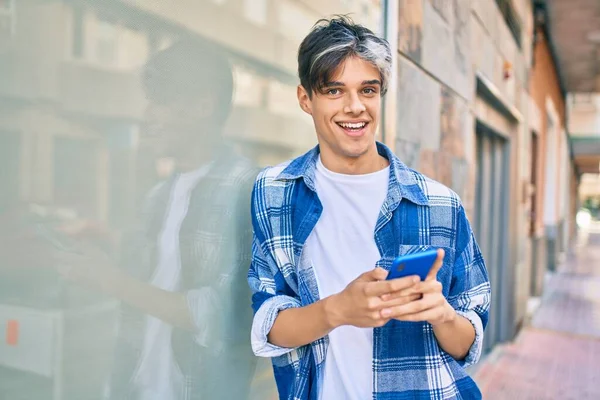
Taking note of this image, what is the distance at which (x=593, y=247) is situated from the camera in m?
17.7

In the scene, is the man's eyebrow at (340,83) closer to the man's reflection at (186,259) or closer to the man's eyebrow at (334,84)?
the man's eyebrow at (334,84)

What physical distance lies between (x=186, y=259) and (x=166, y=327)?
0.18 metres

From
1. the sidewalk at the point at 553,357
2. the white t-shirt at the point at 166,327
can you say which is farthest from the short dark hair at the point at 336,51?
the sidewalk at the point at 553,357

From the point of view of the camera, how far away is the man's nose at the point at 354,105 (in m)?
1.39

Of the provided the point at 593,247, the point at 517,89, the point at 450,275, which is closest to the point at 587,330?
the point at 517,89

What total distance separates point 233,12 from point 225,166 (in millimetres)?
416

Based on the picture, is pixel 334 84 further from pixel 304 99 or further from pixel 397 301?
pixel 397 301

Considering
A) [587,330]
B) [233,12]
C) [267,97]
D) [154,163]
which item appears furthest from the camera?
[587,330]

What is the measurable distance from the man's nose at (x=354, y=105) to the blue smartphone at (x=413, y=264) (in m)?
0.47

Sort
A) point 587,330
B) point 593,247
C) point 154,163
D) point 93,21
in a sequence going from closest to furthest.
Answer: point 93,21
point 154,163
point 587,330
point 593,247

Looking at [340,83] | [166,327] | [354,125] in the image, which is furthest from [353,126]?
[166,327]

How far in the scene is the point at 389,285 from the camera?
104cm

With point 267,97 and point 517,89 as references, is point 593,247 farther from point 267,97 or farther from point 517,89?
point 267,97

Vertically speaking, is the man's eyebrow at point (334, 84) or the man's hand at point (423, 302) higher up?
the man's eyebrow at point (334, 84)
